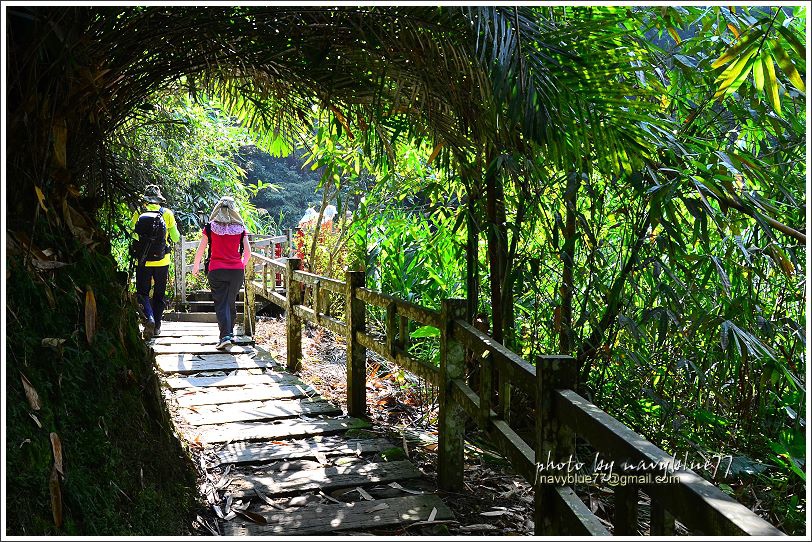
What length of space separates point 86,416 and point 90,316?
1.12 feet

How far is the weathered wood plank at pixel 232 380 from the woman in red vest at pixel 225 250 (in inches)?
36.6

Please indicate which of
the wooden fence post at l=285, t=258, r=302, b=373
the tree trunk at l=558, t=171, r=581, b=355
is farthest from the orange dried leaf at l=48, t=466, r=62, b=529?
the wooden fence post at l=285, t=258, r=302, b=373

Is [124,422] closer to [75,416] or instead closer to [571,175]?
[75,416]

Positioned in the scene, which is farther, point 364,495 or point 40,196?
point 364,495

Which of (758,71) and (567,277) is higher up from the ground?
(758,71)

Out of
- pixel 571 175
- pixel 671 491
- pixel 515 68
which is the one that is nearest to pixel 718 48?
pixel 571 175

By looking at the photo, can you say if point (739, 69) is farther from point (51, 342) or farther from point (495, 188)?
point (51, 342)

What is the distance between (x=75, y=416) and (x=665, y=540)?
180 centimetres

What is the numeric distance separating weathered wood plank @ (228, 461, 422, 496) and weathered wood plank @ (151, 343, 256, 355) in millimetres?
3007

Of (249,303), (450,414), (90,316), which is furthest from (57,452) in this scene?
(249,303)

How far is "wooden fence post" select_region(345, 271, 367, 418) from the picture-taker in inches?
183

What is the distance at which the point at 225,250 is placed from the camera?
6207 millimetres

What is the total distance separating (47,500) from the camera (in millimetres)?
2051

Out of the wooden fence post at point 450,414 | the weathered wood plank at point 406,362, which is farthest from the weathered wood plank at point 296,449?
the wooden fence post at point 450,414
